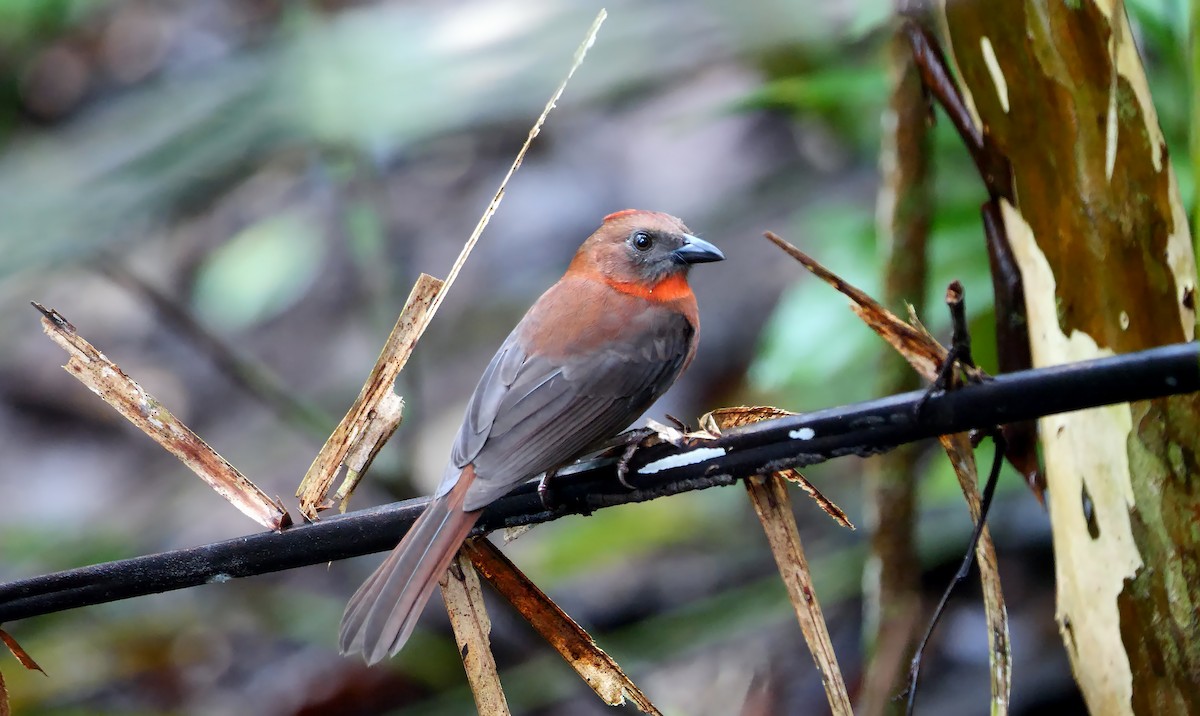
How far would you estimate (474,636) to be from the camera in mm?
1655

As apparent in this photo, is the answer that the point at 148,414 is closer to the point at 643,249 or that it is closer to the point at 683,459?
the point at 683,459

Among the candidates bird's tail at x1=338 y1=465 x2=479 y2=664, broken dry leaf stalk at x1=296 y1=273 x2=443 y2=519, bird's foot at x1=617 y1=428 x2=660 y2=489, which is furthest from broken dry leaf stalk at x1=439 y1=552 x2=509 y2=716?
bird's foot at x1=617 y1=428 x2=660 y2=489

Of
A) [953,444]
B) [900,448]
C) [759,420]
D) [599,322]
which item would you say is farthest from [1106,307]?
[599,322]

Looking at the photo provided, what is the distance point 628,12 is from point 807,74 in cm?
112

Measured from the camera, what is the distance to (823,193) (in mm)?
4992

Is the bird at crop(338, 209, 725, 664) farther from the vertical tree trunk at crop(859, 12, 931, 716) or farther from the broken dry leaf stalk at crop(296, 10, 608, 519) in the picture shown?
the vertical tree trunk at crop(859, 12, 931, 716)

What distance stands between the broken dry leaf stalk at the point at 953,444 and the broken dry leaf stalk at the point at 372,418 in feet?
1.81

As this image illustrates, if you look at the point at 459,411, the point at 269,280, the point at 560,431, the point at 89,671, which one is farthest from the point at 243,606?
the point at 560,431

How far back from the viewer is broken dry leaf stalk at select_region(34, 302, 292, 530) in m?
1.60

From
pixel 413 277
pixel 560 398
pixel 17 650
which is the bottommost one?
pixel 413 277

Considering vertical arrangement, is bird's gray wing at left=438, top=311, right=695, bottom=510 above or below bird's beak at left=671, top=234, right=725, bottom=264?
below

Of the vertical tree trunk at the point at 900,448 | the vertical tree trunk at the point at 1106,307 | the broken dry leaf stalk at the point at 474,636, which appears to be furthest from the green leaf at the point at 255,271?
the vertical tree trunk at the point at 1106,307

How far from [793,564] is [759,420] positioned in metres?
0.20

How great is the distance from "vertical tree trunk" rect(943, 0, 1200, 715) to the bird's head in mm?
1305
